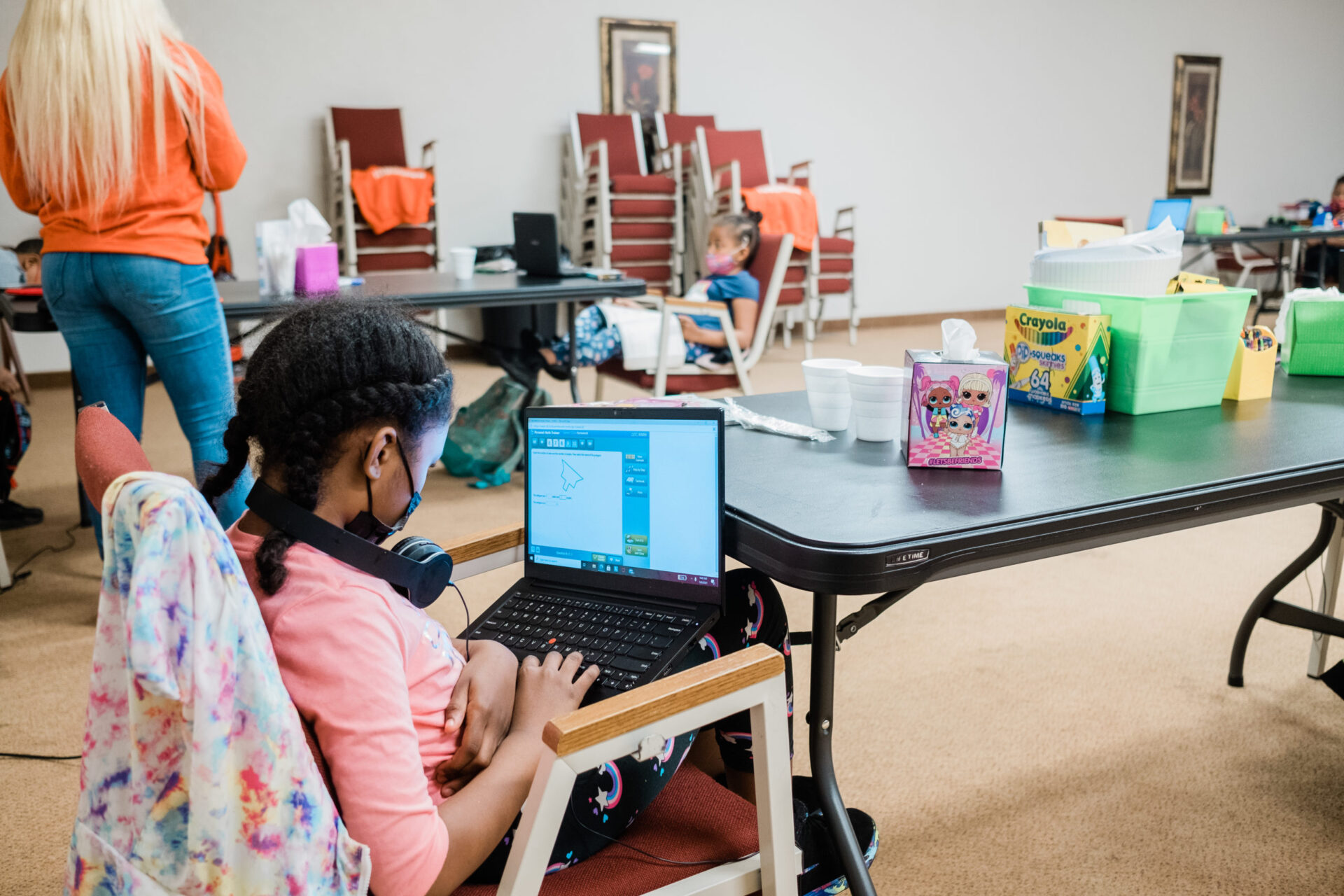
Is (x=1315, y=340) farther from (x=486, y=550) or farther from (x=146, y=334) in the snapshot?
(x=146, y=334)

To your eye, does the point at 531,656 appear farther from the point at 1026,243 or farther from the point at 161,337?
the point at 1026,243

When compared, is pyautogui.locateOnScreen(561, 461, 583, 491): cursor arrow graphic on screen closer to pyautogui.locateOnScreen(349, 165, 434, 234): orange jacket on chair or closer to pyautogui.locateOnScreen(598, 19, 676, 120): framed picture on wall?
pyautogui.locateOnScreen(349, 165, 434, 234): orange jacket on chair

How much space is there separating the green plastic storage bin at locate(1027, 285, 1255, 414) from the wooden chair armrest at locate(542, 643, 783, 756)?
791 mm

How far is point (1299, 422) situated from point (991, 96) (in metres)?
6.44

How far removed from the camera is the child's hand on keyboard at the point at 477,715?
0.82 meters

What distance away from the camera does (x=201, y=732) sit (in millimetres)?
585

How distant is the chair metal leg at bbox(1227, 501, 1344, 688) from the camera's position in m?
1.76

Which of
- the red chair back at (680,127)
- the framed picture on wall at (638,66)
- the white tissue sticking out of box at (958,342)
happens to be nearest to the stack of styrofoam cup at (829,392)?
the white tissue sticking out of box at (958,342)

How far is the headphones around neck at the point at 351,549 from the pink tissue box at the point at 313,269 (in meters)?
2.00

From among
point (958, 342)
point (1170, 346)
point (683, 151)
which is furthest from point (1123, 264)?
point (683, 151)

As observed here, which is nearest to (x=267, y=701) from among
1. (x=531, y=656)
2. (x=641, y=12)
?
(x=531, y=656)

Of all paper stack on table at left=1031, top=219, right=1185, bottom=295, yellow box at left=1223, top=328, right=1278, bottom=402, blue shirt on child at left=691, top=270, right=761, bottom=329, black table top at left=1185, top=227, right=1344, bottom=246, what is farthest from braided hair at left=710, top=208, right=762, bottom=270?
black table top at left=1185, top=227, right=1344, bottom=246

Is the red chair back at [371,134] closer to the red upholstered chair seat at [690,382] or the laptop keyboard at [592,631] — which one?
the red upholstered chair seat at [690,382]

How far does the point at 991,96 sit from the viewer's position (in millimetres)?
7039
